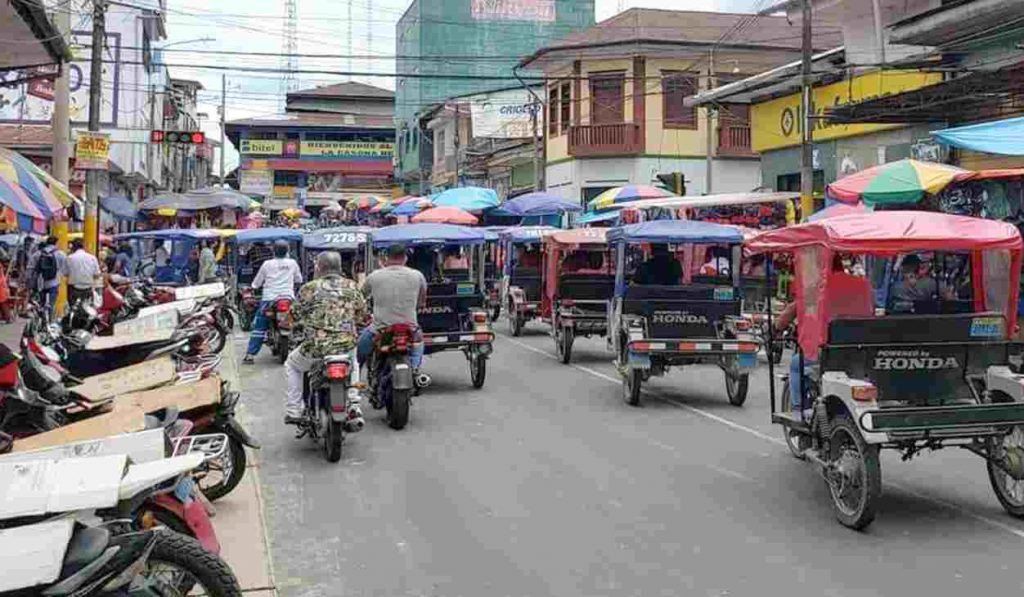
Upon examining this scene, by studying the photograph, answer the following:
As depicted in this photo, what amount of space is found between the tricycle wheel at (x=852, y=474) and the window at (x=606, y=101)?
32362 millimetres

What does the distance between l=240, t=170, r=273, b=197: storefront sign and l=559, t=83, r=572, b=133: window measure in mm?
51321

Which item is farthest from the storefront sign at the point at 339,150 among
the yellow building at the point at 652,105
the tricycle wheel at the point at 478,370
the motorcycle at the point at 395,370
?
the motorcycle at the point at 395,370

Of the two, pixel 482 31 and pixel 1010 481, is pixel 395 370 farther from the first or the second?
pixel 482 31

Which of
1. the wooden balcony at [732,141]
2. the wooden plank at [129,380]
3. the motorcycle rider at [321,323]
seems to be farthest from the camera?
the wooden balcony at [732,141]

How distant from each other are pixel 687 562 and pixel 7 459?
3858mm

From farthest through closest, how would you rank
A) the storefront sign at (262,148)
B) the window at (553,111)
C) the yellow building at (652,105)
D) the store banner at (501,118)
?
the storefront sign at (262,148) < the store banner at (501,118) < the window at (553,111) < the yellow building at (652,105)

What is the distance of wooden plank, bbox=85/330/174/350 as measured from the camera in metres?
9.81

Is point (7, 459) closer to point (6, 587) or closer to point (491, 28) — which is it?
point (6, 587)

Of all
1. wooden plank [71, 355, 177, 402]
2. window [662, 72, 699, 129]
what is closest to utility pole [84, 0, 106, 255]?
wooden plank [71, 355, 177, 402]

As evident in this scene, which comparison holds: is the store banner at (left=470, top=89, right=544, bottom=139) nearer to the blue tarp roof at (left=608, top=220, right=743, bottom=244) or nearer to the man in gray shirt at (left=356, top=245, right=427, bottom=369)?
the blue tarp roof at (left=608, top=220, right=743, bottom=244)

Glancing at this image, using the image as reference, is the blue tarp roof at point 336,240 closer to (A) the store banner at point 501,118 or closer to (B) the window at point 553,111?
(B) the window at point 553,111

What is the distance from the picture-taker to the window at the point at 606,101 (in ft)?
127

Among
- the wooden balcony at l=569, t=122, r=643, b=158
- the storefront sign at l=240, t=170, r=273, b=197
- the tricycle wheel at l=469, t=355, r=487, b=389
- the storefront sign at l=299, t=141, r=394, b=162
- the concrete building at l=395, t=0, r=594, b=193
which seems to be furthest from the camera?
the storefront sign at l=299, t=141, r=394, b=162

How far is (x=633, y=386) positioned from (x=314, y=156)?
259ft
